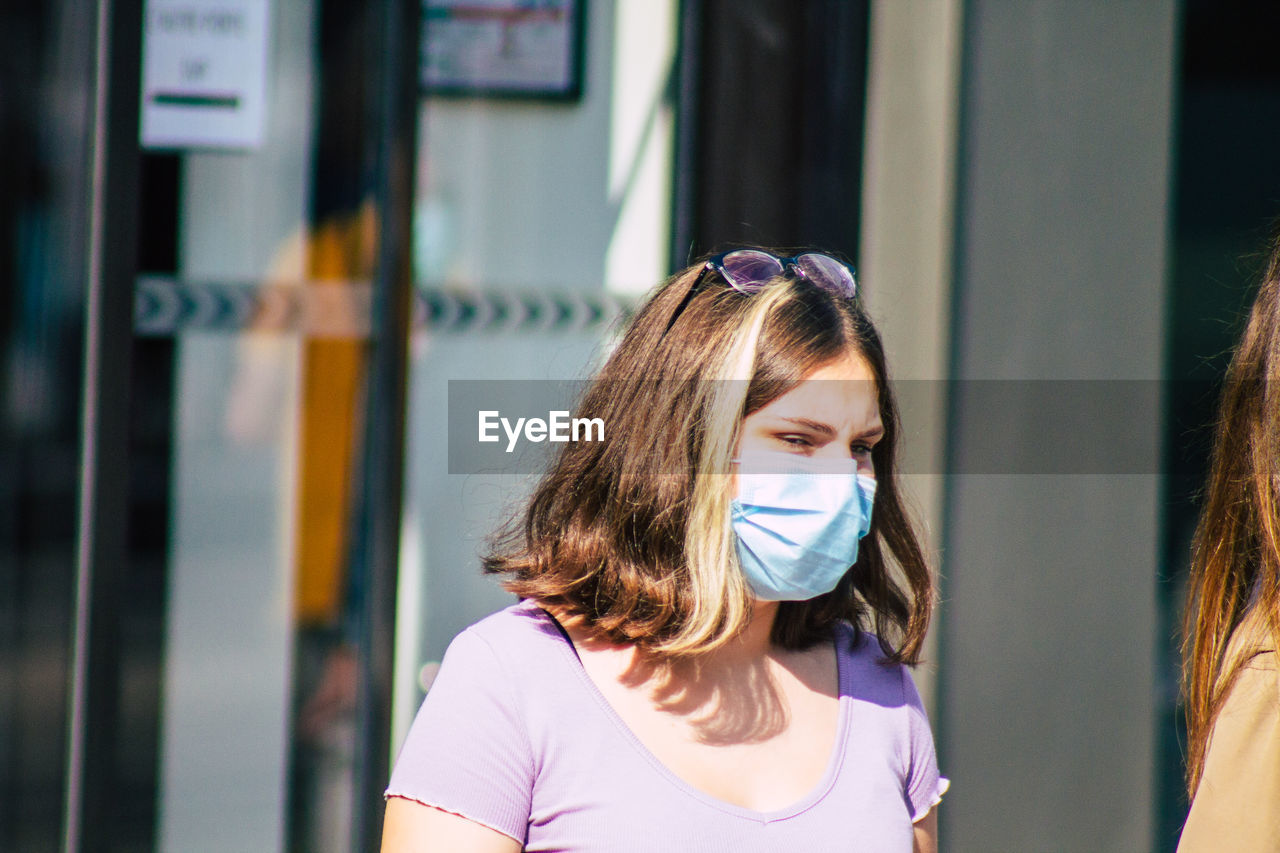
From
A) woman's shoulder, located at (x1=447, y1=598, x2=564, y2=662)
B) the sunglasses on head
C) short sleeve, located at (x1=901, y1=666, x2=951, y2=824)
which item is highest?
the sunglasses on head

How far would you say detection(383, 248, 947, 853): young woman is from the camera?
58.9 inches

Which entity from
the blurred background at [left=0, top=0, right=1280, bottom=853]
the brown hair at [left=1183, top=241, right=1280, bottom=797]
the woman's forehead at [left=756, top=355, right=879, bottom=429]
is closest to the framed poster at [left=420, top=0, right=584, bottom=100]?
A: the blurred background at [left=0, top=0, right=1280, bottom=853]

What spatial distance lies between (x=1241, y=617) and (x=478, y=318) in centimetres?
247

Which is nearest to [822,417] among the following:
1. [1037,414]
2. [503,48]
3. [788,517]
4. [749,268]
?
[788,517]

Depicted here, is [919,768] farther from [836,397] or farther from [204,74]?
[204,74]

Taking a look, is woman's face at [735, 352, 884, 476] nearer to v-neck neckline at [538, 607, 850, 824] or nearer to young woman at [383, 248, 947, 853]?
young woman at [383, 248, 947, 853]

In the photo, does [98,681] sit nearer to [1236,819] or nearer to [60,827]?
[60,827]

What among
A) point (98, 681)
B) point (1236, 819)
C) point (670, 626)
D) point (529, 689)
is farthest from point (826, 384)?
point (98, 681)

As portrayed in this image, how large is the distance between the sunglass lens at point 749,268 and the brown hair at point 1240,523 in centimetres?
63

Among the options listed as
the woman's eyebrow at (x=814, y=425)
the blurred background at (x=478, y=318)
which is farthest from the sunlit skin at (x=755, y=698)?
the blurred background at (x=478, y=318)

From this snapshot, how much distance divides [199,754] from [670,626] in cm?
225

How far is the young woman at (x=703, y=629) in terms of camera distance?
150cm

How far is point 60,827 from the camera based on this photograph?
3.05m

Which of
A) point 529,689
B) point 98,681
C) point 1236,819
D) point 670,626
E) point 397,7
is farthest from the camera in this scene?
point 397,7
